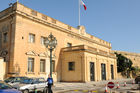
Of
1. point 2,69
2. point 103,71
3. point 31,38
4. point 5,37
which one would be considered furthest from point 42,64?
point 103,71

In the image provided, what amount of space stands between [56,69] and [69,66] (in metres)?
2.39

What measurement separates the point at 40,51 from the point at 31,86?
1256 cm

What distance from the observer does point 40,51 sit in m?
25.5

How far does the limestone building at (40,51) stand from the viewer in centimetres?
2222

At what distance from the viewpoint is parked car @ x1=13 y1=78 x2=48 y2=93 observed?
12.6 m

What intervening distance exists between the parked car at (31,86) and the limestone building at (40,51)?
7883 millimetres

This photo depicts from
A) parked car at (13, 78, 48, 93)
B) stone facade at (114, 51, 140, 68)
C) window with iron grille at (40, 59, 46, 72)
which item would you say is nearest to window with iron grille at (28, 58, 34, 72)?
window with iron grille at (40, 59, 46, 72)

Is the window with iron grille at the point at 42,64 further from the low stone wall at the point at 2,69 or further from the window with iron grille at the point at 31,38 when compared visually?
the low stone wall at the point at 2,69

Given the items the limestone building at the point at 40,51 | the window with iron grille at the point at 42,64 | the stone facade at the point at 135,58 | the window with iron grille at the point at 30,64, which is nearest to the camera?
the limestone building at the point at 40,51

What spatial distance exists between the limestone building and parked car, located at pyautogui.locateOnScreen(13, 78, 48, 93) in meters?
7.88

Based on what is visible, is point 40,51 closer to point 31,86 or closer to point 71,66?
point 71,66

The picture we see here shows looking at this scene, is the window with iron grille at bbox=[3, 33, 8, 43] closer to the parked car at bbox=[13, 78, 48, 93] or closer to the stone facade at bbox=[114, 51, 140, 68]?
the parked car at bbox=[13, 78, 48, 93]

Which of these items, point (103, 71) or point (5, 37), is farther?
point (103, 71)

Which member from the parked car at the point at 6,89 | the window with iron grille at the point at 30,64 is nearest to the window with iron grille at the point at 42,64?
the window with iron grille at the point at 30,64
